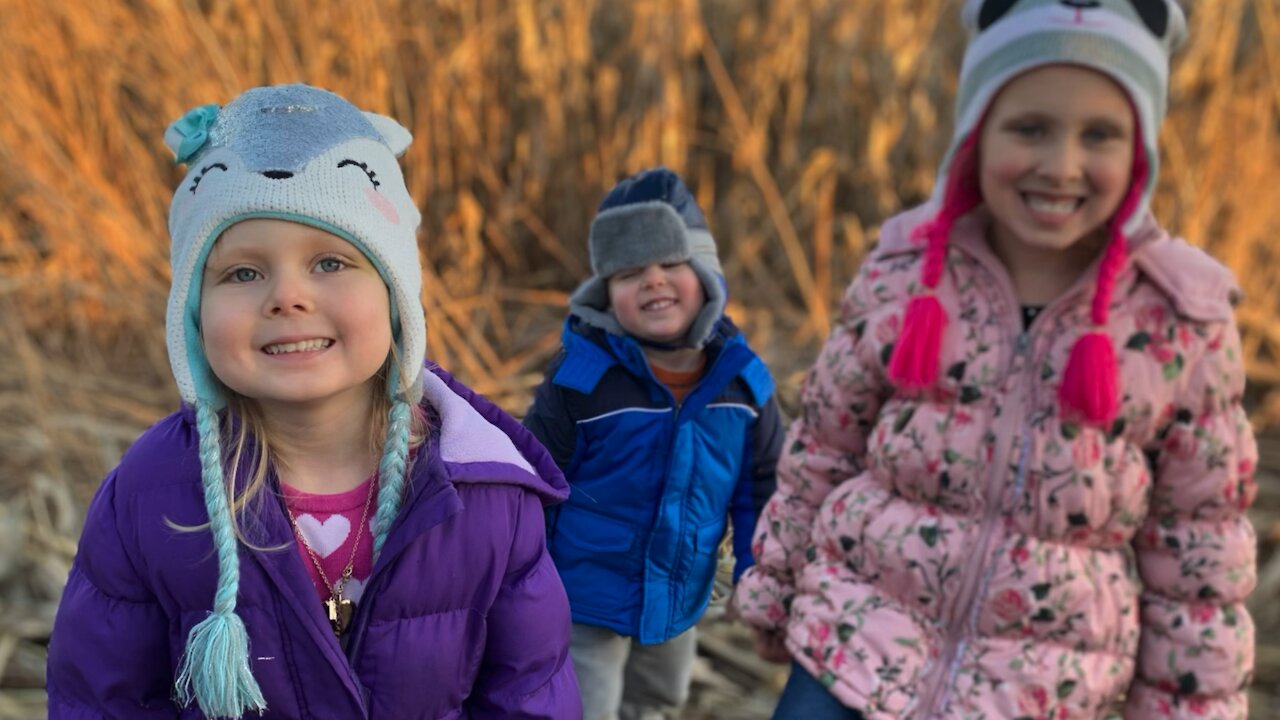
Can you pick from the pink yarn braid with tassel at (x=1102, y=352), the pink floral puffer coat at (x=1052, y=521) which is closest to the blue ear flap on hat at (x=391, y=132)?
the pink floral puffer coat at (x=1052, y=521)

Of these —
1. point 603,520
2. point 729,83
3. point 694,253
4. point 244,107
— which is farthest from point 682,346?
point 729,83

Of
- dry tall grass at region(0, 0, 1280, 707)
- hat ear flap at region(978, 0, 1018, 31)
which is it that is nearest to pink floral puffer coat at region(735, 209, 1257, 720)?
hat ear flap at region(978, 0, 1018, 31)

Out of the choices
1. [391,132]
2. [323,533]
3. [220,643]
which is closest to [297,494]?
[323,533]

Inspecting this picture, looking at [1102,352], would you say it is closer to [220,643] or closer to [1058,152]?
[1058,152]

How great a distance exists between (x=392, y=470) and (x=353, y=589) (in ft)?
0.49

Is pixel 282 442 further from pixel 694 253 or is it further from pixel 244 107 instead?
pixel 694 253

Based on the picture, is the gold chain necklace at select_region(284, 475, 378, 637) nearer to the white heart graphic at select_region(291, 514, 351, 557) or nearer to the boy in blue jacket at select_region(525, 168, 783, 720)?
the white heart graphic at select_region(291, 514, 351, 557)

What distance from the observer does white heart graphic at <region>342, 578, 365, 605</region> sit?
135 cm

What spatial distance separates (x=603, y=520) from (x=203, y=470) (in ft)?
2.78

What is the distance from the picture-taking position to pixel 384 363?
4.68ft

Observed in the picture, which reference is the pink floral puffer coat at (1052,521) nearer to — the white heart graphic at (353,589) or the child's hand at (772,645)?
the child's hand at (772,645)

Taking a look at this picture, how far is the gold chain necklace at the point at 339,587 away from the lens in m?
1.33

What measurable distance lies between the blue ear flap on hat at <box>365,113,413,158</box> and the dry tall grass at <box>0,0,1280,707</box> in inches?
70.1

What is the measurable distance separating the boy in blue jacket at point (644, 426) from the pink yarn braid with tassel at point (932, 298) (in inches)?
16.8
